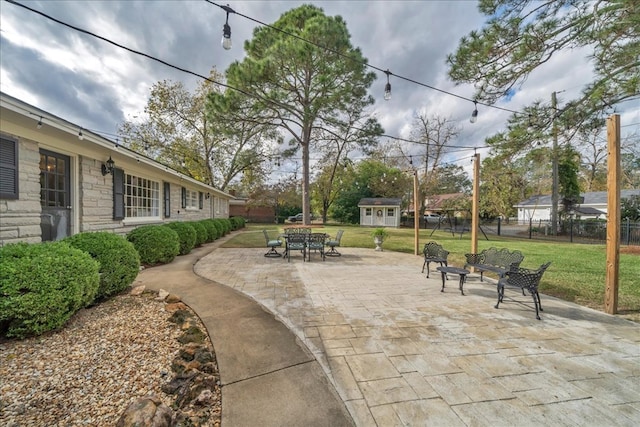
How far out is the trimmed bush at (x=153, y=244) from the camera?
6117mm

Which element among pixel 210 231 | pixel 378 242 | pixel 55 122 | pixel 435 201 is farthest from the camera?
pixel 435 201

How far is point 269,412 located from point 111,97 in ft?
60.5

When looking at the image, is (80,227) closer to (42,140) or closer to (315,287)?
(42,140)

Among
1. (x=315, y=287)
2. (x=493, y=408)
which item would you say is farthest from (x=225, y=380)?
(x=315, y=287)

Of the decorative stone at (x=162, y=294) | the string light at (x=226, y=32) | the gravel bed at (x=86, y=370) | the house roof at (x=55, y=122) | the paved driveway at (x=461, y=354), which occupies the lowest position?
the paved driveway at (x=461, y=354)

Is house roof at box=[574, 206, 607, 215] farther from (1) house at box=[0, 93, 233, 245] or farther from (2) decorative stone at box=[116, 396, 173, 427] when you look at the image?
(1) house at box=[0, 93, 233, 245]

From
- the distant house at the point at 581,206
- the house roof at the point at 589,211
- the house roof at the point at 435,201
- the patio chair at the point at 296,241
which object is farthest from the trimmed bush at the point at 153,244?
the house roof at the point at 589,211

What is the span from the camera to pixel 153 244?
245 inches

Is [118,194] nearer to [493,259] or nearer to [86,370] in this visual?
[86,370]

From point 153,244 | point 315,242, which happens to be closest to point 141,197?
point 153,244

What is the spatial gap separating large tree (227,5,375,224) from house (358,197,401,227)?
12.3 m

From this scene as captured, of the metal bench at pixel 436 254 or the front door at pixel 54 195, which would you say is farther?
the metal bench at pixel 436 254

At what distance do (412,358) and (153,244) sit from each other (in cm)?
628

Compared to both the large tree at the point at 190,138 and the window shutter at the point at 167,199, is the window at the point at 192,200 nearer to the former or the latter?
the window shutter at the point at 167,199
